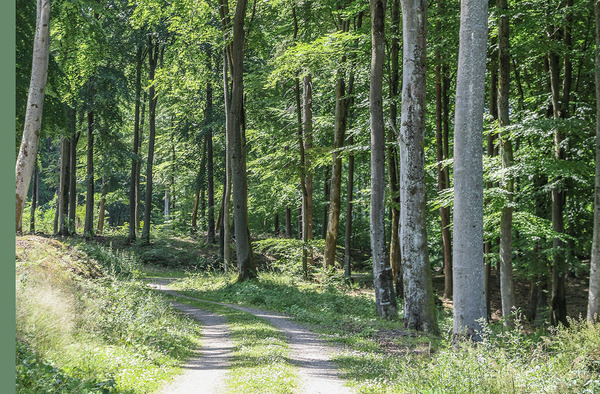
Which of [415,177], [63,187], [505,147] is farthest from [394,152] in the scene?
[63,187]

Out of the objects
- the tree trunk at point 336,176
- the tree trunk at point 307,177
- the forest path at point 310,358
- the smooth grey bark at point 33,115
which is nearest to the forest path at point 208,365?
the forest path at point 310,358

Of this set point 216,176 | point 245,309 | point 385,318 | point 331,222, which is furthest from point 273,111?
point 385,318

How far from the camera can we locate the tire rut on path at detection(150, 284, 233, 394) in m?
6.20

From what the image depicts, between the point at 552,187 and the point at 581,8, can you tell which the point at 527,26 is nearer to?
the point at 581,8

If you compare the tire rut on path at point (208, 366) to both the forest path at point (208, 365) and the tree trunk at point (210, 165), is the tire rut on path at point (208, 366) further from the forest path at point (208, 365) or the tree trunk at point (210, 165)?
the tree trunk at point (210, 165)

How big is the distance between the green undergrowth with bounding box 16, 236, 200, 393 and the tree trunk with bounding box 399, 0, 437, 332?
4.59 m

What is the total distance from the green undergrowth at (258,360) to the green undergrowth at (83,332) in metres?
0.97

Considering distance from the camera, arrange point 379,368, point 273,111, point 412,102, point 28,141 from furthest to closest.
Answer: point 273,111 < point 28,141 < point 412,102 < point 379,368

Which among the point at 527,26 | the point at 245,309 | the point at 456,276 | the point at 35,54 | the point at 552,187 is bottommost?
the point at 245,309

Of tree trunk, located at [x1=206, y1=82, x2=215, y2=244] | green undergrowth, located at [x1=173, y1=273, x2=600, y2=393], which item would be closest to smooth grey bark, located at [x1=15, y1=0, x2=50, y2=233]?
green undergrowth, located at [x1=173, y1=273, x2=600, y2=393]

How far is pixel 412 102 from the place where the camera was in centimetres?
952

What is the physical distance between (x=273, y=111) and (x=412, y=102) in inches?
565

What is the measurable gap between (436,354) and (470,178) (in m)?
2.70

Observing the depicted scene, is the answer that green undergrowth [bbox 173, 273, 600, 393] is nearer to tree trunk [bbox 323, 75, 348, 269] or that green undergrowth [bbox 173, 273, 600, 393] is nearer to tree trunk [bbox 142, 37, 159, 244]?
tree trunk [bbox 323, 75, 348, 269]
